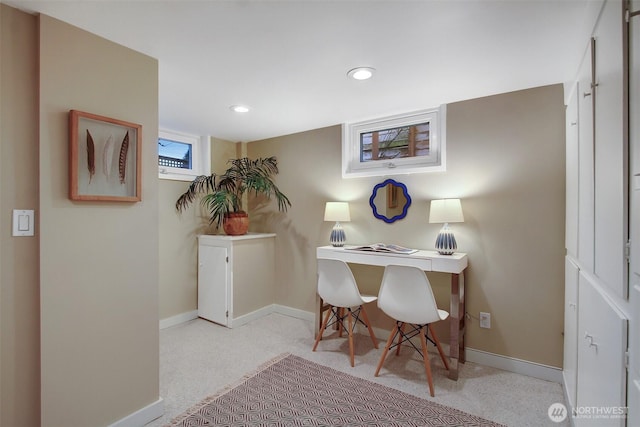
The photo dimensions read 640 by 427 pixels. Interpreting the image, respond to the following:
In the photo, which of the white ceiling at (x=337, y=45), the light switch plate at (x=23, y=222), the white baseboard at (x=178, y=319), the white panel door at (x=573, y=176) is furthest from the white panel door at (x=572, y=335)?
the white baseboard at (x=178, y=319)

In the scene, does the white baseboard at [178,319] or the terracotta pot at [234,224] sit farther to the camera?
the terracotta pot at [234,224]

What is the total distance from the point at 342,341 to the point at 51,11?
3.07m

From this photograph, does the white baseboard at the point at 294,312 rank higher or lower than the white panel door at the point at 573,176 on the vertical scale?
lower

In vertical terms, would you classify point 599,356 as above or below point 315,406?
above

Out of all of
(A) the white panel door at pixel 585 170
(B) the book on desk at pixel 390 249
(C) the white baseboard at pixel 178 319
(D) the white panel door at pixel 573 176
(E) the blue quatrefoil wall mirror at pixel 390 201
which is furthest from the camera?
(C) the white baseboard at pixel 178 319

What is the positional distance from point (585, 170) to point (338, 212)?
1.98 meters

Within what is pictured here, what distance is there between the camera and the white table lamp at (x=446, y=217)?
2.47 metres

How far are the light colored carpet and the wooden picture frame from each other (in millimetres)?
1389

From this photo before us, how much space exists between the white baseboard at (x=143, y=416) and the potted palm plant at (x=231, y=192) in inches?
75.5

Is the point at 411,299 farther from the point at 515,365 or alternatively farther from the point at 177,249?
the point at 177,249

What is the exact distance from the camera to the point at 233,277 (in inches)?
132

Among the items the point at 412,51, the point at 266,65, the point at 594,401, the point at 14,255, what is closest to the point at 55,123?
the point at 14,255

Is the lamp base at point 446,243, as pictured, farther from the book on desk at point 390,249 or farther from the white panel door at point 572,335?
the white panel door at point 572,335

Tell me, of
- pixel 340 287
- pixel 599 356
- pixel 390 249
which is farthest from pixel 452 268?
pixel 599 356
